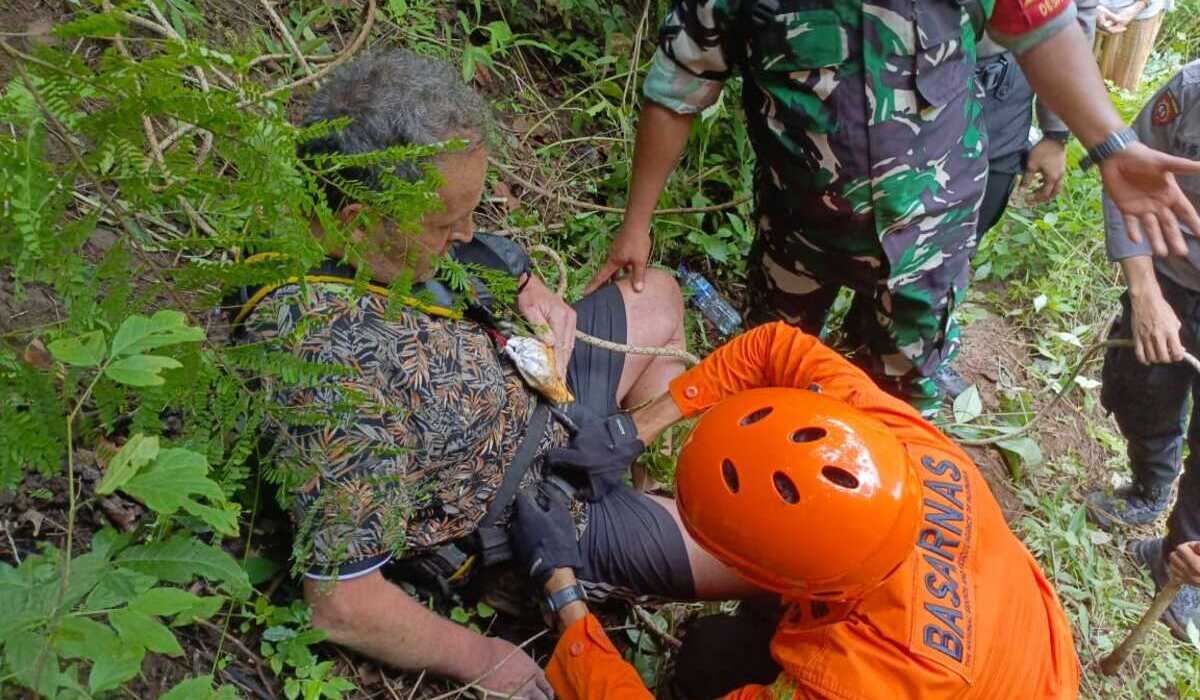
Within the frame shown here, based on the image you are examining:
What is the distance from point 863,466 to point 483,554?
43.3 inches

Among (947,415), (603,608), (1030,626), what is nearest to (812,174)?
(1030,626)

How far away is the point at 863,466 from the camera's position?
1702mm

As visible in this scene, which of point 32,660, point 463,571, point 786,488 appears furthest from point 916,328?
point 32,660

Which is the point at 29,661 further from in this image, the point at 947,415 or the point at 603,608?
the point at 947,415

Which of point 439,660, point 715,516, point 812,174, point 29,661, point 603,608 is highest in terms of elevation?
point 812,174

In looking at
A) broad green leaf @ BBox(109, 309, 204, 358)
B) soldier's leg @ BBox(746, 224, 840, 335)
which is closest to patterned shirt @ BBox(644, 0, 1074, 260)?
soldier's leg @ BBox(746, 224, 840, 335)

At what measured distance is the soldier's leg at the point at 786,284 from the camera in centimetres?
270

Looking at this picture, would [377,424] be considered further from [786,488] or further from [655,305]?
[655,305]

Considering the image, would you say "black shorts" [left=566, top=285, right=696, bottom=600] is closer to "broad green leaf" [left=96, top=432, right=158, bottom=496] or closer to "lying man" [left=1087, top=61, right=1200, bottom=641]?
"lying man" [left=1087, top=61, right=1200, bottom=641]

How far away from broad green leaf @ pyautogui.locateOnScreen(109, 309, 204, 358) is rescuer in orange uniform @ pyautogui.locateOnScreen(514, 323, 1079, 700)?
1.04 m

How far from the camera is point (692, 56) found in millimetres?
2393

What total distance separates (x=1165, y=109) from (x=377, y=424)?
2.61 m

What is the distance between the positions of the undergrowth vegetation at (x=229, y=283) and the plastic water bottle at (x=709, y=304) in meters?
0.07

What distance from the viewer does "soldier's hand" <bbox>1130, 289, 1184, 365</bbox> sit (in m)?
2.75
